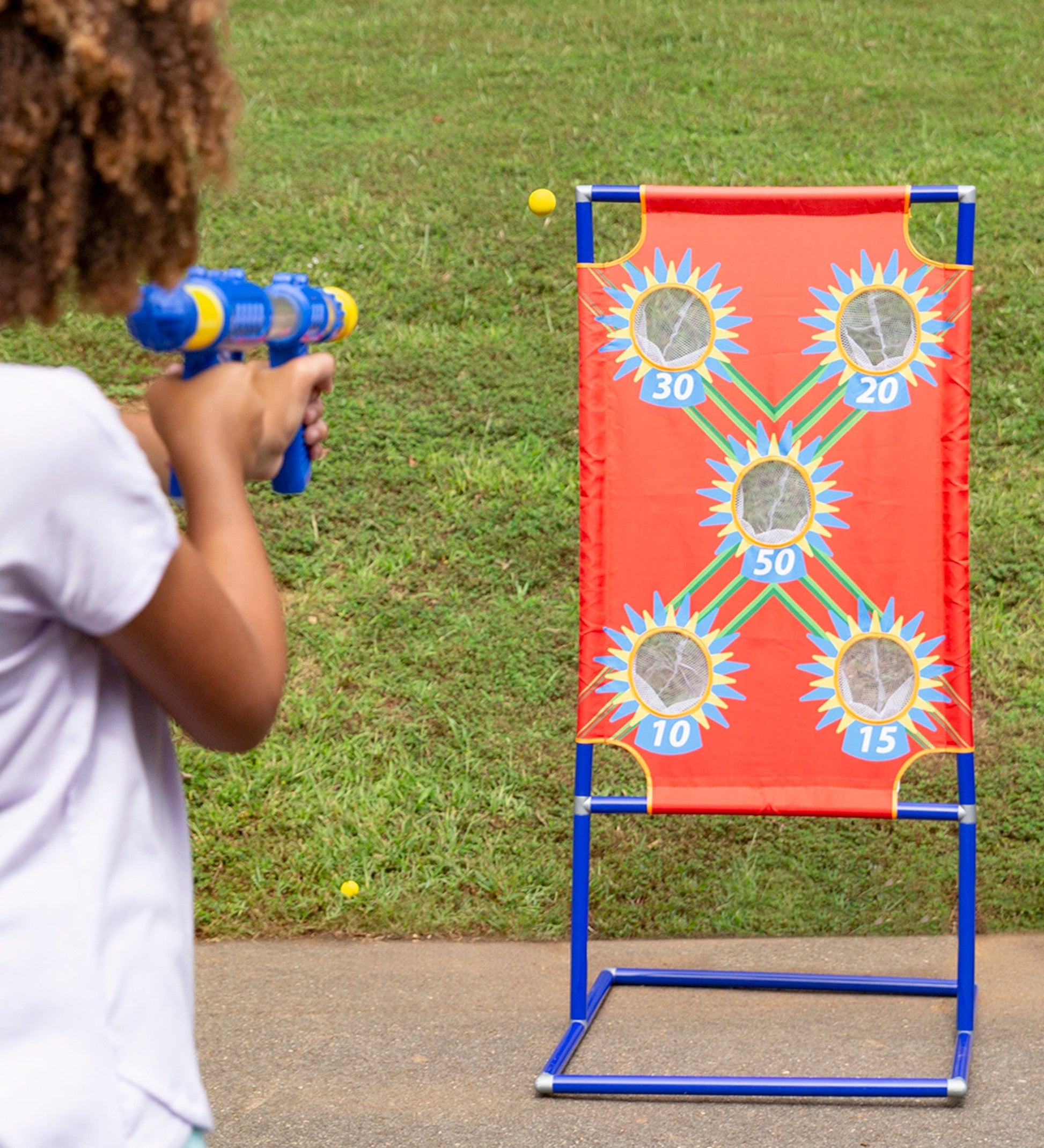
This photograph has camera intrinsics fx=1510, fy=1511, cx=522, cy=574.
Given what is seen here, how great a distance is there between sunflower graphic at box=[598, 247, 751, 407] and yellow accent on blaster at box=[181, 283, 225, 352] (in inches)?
80.1

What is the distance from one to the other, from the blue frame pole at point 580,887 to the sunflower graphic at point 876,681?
53cm

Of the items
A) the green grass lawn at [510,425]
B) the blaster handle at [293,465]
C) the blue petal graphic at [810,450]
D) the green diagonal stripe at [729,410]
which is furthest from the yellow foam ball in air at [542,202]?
the blaster handle at [293,465]

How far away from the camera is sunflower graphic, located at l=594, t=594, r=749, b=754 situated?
333 cm

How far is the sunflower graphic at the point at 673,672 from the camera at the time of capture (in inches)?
131

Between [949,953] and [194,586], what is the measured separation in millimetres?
3268

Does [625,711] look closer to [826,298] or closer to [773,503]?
[773,503]

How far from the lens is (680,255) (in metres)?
3.27

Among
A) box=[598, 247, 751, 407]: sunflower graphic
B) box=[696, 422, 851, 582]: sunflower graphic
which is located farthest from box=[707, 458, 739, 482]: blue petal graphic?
box=[598, 247, 751, 407]: sunflower graphic

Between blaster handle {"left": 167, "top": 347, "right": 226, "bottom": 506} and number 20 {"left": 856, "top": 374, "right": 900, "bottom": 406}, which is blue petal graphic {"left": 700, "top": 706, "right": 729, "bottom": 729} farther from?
blaster handle {"left": 167, "top": 347, "right": 226, "bottom": 506}

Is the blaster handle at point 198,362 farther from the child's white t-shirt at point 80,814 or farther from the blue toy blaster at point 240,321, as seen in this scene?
the child's white t-shirt at point 80,814

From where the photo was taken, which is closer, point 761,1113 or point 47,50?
point 47,50

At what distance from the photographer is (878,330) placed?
3248 millimetres

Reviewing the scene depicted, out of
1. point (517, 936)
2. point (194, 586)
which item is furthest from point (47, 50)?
point (517, 936)

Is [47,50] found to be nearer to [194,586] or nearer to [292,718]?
[194,586]
